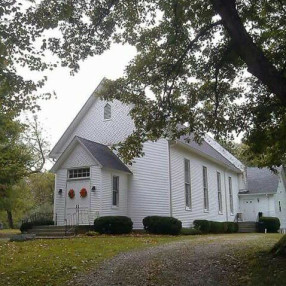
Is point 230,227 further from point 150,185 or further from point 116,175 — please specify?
point 116,175

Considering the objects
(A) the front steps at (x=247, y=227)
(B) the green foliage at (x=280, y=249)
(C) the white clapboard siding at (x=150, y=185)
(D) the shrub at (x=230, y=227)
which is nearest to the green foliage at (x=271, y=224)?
(A) the front steps at (x=247, y=227)

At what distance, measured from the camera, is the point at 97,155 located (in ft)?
69.9

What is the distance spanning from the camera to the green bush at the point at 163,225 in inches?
780

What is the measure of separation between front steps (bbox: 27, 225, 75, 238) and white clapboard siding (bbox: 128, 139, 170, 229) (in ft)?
14.3

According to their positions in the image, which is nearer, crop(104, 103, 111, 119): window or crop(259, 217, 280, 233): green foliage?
crop(104, 103, 111, 119): window

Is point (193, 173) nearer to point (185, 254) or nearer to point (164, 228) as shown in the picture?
point (164, 228)

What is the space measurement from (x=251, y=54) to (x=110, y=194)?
14.6 m

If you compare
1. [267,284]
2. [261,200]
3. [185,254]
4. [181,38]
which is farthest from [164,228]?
[261,200]

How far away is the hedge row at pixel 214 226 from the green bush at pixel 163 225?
388cm

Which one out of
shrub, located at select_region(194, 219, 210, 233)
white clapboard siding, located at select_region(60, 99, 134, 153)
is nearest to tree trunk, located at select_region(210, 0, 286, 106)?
white clapboard siding, located at select_region(60, 99, 134, 153)

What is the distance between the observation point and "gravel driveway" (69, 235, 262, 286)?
800 centimetres

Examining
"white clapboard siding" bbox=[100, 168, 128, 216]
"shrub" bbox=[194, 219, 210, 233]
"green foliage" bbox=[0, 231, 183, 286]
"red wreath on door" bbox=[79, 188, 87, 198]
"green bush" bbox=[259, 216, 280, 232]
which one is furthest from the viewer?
"green bush" bbox=[259, 216, 280, 232]

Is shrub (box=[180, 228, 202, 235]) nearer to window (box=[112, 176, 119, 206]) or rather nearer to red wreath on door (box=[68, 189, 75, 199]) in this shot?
window (box=[112, 176, 119, 206])

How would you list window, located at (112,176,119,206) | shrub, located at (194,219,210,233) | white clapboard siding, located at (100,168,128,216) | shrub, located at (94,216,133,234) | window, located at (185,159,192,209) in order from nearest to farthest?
shrub, located at (94,216,133,234), white clapboard siding, located at (100,168,128,216), window, located at (112,176,119,206), shrub, located at (194,219,210,233), window, located at (185,159,192,209)
